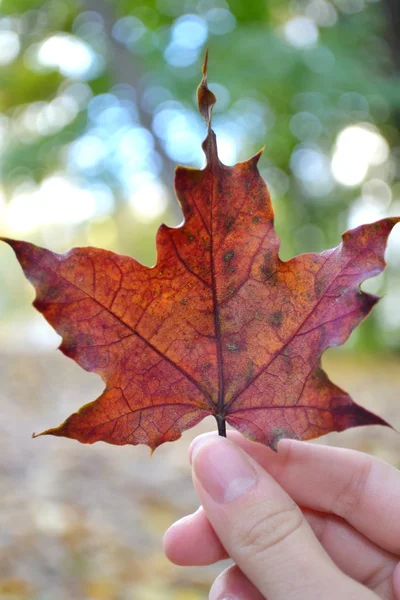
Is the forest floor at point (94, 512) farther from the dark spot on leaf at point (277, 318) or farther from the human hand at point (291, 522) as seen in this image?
the dark spot on leaf at point (277, 318)

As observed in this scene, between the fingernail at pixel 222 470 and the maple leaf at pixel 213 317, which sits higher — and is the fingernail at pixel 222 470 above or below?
below

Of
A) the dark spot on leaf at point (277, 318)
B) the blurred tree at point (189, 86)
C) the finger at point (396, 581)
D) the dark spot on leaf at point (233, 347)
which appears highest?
the blurred tree at point (189, 86)

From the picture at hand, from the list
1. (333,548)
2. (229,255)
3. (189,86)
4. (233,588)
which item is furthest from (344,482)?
(189,86)

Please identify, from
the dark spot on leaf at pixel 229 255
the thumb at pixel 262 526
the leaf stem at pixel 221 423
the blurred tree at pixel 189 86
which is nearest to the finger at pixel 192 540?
the thumb at pixel 262 526

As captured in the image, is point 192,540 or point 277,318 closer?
point 277,318

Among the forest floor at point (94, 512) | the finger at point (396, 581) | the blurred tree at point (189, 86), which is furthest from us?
the blurred tree at point (189, 86)

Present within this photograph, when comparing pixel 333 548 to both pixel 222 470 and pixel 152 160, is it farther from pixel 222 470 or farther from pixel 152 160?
pixel 152 160

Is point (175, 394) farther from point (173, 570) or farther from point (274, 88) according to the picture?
point (274, 88)
